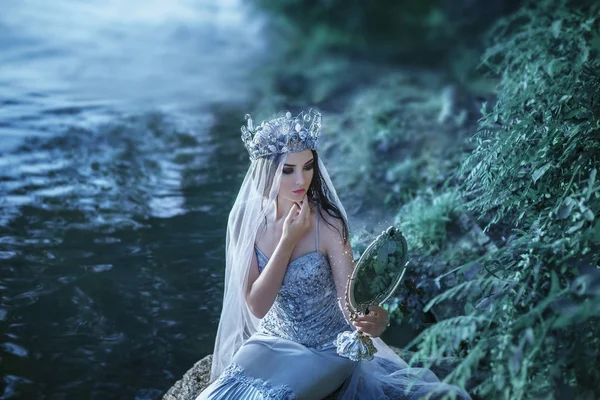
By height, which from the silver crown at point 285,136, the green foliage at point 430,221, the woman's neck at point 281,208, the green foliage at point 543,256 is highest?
the green foliage at point 430,221

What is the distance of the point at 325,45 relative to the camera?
8430 millimetres

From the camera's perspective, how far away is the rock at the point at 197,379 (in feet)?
8.53

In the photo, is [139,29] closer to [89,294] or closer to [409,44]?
[409,44]

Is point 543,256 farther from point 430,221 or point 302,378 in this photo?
point 430,221

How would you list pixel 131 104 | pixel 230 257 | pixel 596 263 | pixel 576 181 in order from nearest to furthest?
pixel 596 263 < pixel 576 181 < pixel 230 257 < pixel 131 104

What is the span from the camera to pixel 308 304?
2.27 m

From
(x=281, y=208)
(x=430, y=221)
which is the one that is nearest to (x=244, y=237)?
(x=281, y=208)

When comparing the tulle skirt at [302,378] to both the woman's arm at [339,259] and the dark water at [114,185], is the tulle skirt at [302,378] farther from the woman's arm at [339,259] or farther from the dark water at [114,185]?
the dark water at [114,185]

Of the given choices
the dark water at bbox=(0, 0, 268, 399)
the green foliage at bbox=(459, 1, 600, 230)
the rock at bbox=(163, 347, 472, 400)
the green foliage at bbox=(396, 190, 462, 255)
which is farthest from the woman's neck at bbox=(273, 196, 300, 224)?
the green foliage at bbox=(396, 190, 462, 255)

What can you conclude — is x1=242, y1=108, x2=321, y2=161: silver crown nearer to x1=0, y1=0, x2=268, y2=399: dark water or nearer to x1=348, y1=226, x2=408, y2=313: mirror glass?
x1=348, y1=226, x2=408, y2=313: mirror glass

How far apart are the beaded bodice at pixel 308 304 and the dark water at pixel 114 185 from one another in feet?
4.06

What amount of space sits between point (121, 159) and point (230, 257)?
407 centimetres

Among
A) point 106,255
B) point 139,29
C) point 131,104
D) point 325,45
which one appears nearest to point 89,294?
point 106,255

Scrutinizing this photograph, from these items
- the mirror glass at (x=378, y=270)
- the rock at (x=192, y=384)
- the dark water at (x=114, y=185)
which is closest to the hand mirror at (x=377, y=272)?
the mirror glass at (x=378, y=270)
